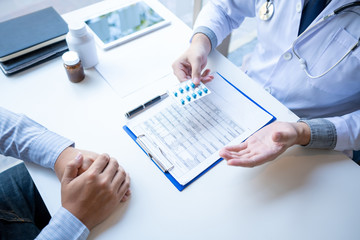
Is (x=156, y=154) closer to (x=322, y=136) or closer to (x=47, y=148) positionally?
(x=47, y=148)

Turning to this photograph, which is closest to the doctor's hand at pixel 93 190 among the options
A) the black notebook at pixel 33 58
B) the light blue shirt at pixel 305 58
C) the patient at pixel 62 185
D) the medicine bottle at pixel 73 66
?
the patient at pixel 62 185

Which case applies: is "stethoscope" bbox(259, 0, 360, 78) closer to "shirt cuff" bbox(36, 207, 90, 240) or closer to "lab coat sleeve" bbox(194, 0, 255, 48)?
"lab coat sleeve" bbox(194, 0, 255, 48)

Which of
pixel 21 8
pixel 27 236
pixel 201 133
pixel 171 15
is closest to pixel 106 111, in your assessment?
pixel 201 133

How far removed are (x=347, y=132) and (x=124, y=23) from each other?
2.65 feet

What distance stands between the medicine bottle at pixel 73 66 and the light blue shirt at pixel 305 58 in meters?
0.41

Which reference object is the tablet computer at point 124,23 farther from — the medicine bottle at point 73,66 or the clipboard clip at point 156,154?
the clipboard clip at point 156,154

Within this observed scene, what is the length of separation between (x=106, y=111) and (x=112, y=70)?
0.57ft

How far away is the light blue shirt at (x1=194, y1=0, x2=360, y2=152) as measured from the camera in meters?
0.69

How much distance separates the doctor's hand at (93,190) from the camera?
571 millimetres

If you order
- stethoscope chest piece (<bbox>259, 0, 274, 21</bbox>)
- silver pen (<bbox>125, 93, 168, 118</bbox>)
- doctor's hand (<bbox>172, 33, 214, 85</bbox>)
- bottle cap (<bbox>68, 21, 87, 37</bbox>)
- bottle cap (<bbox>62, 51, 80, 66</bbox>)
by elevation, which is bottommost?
silver pen (<bbox>125, 93, 168, 118</bbox>)

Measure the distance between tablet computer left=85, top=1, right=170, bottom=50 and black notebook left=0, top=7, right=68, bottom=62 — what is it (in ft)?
0.40

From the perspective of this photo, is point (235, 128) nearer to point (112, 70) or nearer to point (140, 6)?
point (112, 70)

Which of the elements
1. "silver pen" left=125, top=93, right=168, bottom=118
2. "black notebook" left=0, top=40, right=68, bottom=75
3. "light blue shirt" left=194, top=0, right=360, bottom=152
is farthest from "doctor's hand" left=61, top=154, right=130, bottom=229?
"light blue shirt" left=194, top=0, right=360, bottom=152

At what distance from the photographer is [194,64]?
2.58ft
